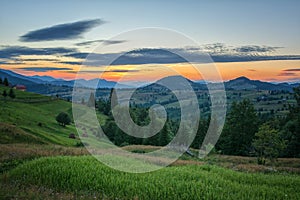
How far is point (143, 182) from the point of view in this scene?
15.2 m

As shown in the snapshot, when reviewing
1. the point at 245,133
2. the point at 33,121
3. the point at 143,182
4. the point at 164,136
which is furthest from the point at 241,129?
the point at 143,182

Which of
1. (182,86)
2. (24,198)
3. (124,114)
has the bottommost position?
(124,114)

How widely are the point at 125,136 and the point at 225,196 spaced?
70207mm

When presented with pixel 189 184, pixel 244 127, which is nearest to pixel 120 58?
pixel 189 184

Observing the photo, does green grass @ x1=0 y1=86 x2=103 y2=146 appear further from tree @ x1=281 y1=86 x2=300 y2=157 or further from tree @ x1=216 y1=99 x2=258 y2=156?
tree @ x1=281 y1=86 x2=300 y2=157

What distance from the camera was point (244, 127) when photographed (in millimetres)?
67438

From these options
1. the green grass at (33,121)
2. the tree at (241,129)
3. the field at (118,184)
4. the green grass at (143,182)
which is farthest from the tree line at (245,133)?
the green grass at (143,182)

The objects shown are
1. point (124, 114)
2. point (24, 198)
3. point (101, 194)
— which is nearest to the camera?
point (24, 198)

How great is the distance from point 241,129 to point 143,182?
2207 inches

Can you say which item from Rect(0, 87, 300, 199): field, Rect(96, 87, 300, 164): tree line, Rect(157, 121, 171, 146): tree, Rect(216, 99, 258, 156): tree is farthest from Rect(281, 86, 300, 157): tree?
Rect(0, 87, 300, 199): field

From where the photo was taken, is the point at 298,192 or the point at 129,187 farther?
the point at 298,192

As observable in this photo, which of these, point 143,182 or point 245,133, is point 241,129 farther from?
point 143,182

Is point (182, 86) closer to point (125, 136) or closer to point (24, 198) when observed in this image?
point (24, 198)

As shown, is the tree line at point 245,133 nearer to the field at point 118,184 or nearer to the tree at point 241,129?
the tree at point 241,129
